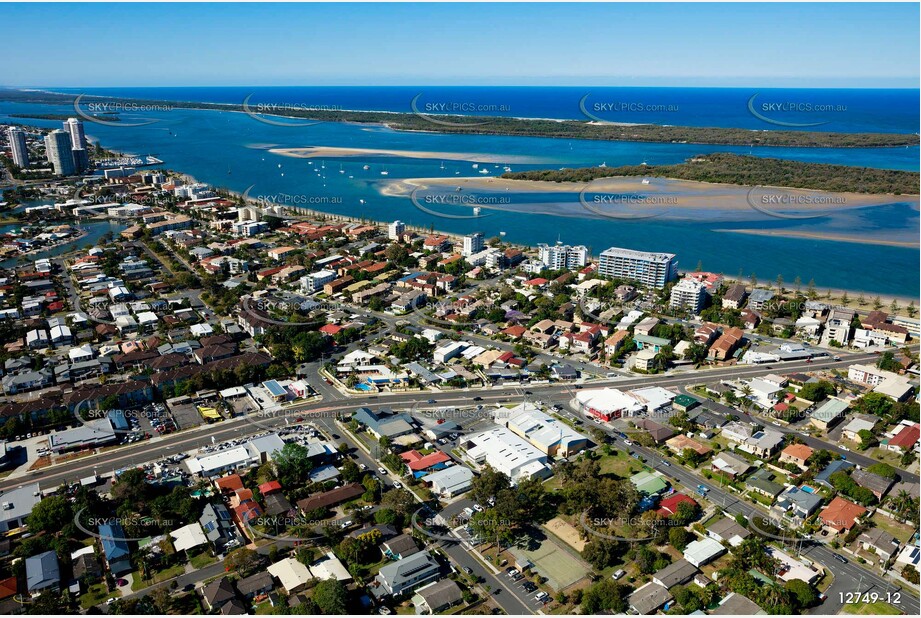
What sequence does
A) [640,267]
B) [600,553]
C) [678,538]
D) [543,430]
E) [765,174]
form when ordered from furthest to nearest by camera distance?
[765,174] → [640,267] → [543,430] → [678,538] → [600,553]

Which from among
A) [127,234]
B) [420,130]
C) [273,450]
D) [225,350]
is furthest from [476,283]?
[420,130]

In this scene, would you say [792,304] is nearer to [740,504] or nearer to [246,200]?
[740,504]

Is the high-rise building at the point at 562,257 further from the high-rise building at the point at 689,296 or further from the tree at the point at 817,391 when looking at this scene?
the tree at the point at 817,391

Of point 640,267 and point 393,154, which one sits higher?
point 393,154

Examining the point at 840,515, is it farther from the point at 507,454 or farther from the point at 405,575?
the point at 405,575

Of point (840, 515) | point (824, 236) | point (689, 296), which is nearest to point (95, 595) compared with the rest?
point (840, 515)
